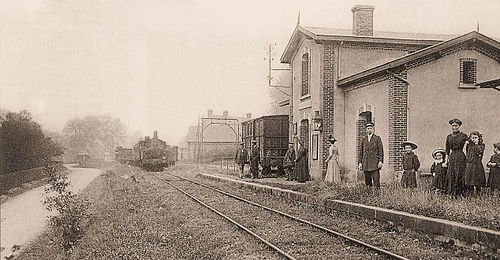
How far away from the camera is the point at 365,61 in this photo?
717 inches

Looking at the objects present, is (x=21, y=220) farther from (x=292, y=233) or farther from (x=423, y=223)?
(x=423, y=223)

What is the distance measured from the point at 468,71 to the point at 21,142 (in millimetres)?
15496

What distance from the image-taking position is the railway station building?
13.9 m

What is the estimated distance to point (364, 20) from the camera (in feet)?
62.2

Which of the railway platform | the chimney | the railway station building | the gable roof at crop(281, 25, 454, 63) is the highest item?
the chimney

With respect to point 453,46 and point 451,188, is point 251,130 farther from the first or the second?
point 451,188

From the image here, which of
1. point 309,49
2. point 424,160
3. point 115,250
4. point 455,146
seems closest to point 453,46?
point 424,160

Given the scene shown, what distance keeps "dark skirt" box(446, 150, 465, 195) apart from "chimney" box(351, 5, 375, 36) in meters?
10.1

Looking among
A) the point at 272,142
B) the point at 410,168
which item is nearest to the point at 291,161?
the point at 272,142

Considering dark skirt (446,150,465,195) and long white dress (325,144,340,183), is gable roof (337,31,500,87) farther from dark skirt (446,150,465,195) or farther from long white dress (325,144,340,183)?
A: dark skirt (446,150,465,195)

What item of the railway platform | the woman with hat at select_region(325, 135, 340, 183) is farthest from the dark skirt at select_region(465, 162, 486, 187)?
the woman with hat at select_region(325, 135, 340, 183)

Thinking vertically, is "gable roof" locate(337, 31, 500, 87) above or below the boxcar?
above

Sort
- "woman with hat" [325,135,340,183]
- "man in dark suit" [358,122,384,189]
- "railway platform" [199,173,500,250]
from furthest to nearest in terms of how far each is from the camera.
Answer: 1. "woman with hat" [325,135,340,183]
2. "man in dark suit" [358,122,384,189]
3. "railway platform" [199,173,500,250]

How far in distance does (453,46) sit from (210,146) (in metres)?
54.9
